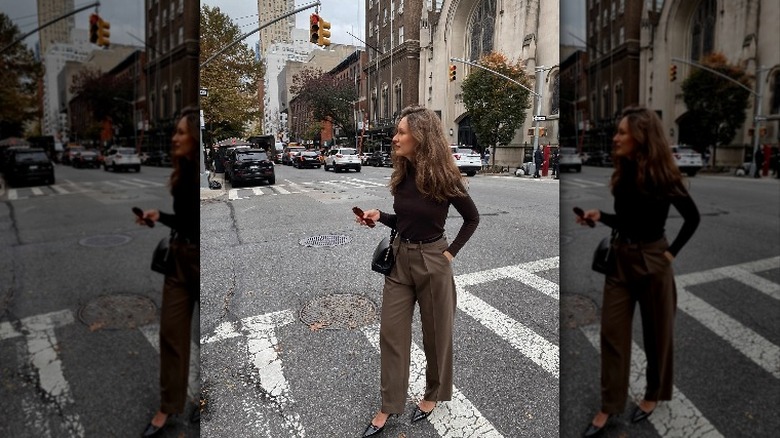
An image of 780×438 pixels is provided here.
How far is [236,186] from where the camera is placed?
4547 millimetres

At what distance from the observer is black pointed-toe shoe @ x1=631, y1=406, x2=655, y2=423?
35.7 inches

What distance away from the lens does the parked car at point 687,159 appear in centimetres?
78

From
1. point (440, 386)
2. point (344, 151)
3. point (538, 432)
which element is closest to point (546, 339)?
point (538, 432)

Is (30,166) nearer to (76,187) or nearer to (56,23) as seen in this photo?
(76,187)

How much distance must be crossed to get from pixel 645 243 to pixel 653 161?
141 millimetres

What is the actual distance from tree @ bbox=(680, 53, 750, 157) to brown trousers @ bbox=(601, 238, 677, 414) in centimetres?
20

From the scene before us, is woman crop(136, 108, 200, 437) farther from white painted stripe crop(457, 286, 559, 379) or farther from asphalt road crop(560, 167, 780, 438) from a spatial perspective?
white painted stripe crop(457, 286, 559, 379)

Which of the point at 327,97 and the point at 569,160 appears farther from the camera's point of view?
the point at 327,97

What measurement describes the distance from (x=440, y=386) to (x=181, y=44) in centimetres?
194

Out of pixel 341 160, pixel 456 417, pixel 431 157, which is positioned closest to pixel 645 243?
pixel 431 157

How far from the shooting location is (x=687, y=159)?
79cm

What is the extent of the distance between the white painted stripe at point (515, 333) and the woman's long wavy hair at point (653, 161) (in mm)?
2233

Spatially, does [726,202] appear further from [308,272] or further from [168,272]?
[308,272]

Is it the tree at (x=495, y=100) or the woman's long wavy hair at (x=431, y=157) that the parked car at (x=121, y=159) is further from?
the tree at (x=495, y=100)
